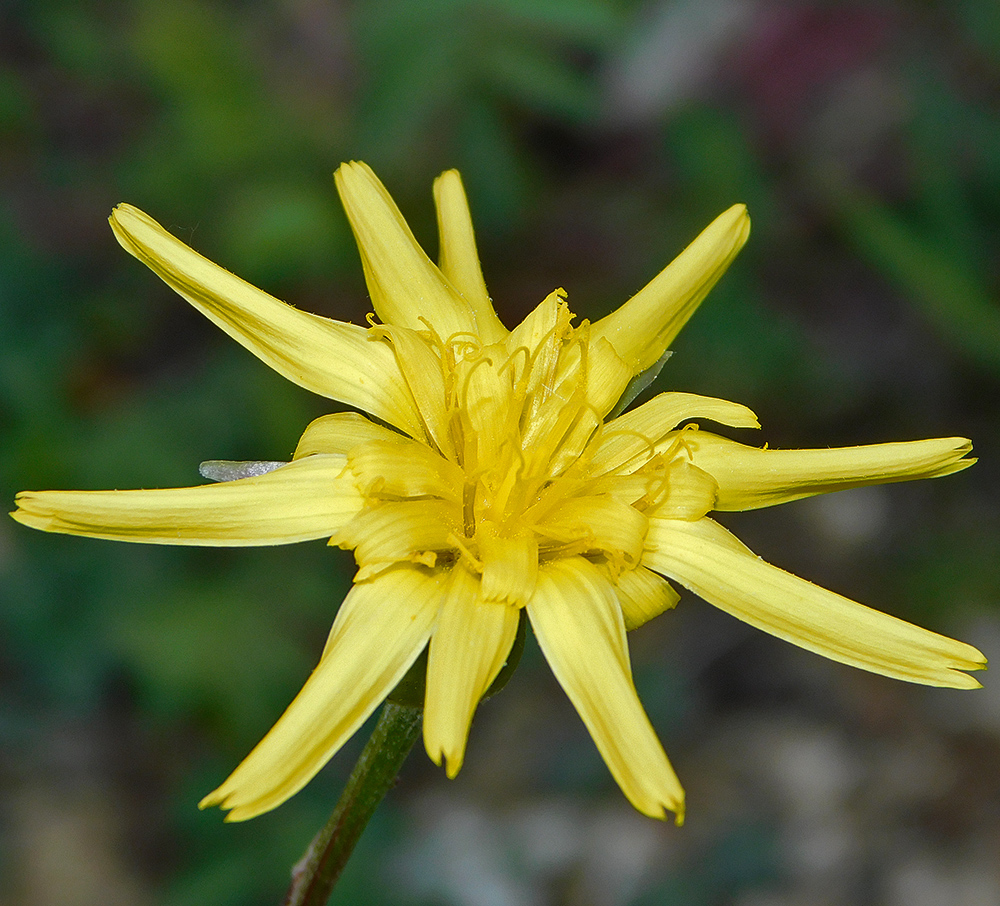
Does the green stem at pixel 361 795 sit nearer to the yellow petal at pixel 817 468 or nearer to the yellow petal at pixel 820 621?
the yellow petal at pixel 820 621

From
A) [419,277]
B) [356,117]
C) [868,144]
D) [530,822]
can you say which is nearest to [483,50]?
[356,117]

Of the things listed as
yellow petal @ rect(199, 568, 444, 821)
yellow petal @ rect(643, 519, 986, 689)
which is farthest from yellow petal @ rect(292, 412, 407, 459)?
yellow petal @ rect(643, 519, 986, 689)

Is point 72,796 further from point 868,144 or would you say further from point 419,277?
point 868,144

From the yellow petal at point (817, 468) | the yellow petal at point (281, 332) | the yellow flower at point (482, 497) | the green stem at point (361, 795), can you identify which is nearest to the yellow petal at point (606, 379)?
the yellow flower at point (482, 497)

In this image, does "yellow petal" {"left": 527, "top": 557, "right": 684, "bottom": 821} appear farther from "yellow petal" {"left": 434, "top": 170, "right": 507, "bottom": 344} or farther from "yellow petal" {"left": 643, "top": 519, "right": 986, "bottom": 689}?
"yellow petal" {"left": 434, "top": 170, "right": 507, "bottom": 344}

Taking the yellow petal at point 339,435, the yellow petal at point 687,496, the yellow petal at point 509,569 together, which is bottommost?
the yellow petal at point 509,569

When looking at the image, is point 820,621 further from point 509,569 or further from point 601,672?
point 509,569
